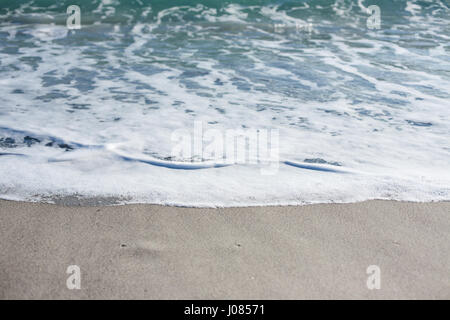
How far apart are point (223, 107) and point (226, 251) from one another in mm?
2190

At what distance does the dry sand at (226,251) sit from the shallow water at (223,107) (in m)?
0.17

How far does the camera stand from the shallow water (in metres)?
2.62

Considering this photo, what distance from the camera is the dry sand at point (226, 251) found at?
1.78m

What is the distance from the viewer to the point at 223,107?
4.04 metres

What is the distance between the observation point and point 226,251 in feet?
6.59

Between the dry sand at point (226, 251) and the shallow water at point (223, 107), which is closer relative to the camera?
the dry sand at point (226, 251)

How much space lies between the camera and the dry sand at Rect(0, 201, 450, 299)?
178 centimetres

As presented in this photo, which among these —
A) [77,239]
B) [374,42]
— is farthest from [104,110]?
[374,42]

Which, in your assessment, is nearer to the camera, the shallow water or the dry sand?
the dry sand

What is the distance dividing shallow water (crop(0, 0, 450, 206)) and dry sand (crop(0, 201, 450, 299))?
17 centimetres

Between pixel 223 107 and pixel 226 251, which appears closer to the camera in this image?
pixel 226 251

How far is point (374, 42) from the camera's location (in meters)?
6.75
